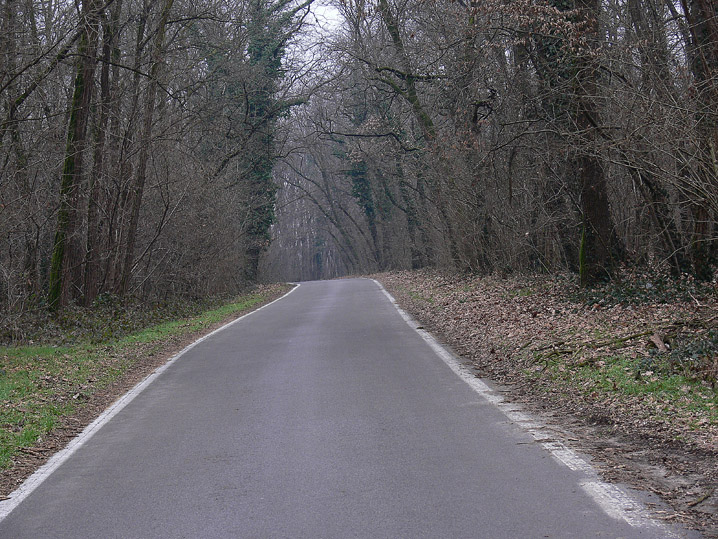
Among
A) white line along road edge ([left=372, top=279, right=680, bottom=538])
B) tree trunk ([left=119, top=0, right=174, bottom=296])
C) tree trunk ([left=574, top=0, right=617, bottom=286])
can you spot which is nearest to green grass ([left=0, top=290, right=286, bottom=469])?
tree trunk ([left=119, top=0, right=174, bottom=296])

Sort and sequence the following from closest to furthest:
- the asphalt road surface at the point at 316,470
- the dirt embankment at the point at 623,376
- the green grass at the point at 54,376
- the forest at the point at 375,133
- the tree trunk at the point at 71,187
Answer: the asphalt road surface at the point at 316,470 < the dirt embankment at the point at 623,376 < the green grass at the point at 54,376 < the forest at the point at 375,133 < the tree trunk at the point at 71,187

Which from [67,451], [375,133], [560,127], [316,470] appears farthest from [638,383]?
[375,133]

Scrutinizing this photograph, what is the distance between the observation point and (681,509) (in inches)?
187

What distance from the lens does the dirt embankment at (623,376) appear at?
562 cm

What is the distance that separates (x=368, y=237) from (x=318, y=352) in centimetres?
5224

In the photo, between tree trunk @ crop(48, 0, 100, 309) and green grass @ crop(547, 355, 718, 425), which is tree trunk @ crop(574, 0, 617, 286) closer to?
green grass @ crop(547, 355, 718, 425)

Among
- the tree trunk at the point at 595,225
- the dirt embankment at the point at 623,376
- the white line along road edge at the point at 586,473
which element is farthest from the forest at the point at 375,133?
the white line along road edge at the point at 586,473

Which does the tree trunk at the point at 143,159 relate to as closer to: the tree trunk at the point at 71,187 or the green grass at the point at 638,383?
the tree trunk at the point at 71,187

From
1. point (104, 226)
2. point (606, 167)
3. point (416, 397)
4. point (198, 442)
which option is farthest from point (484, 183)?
point (198, 442)

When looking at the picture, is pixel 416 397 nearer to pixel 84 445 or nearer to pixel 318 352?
pixel 84 445

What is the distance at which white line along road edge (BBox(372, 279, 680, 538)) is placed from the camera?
463 cm

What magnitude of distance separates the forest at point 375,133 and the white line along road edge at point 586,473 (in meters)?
3.73

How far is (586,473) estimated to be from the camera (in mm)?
5625

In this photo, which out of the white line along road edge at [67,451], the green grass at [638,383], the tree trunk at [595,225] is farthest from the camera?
the tree trunk at [595,225]
